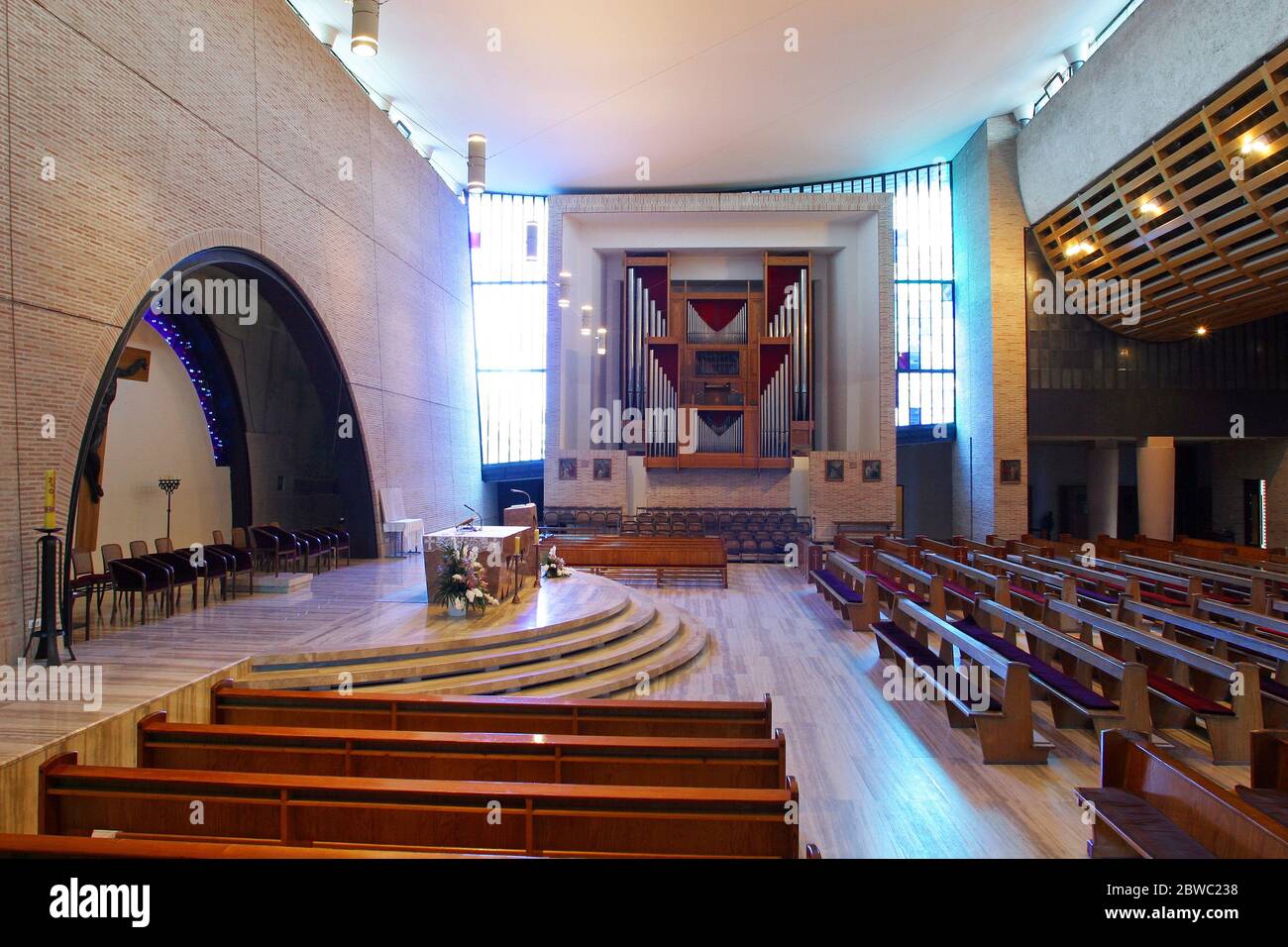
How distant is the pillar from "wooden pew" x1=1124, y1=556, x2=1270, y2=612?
529cm

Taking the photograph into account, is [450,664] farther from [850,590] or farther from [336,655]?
[850,590]

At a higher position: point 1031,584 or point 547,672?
point 1031,584

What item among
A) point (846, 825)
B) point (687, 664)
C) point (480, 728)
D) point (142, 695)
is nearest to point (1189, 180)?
point (687, 664)

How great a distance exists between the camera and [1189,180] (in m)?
9.45

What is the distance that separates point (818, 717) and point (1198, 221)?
9.51 meters

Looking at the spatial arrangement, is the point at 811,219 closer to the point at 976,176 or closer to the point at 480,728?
the point at 976,176

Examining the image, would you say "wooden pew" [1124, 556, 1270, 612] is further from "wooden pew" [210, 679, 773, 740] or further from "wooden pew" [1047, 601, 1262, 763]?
"wooden pew" [210, 679, 773, 740]

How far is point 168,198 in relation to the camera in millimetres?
6395

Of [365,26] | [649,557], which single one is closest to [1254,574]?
[649,557]

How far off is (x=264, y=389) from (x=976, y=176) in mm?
13254

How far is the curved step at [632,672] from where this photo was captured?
5.18 meters
